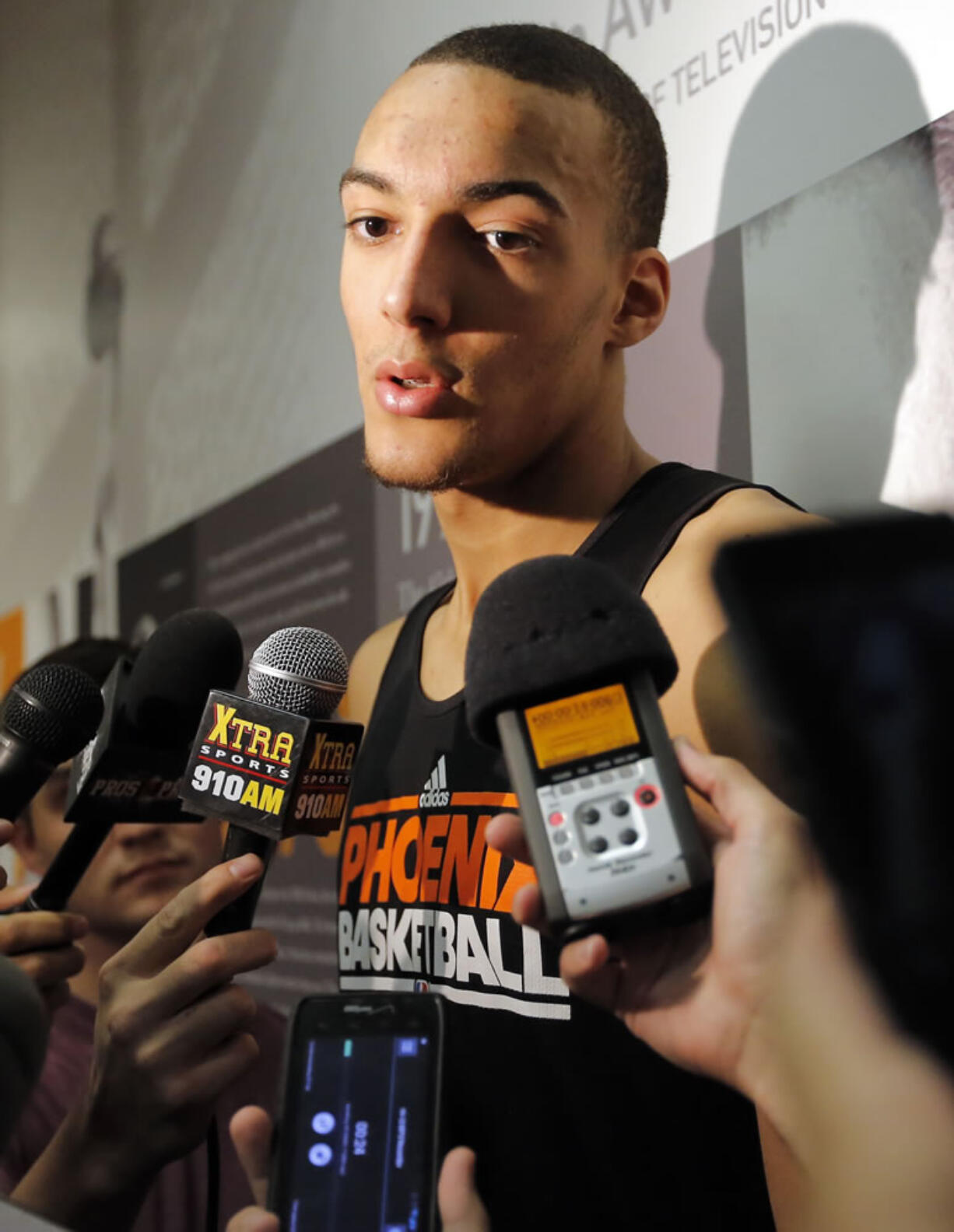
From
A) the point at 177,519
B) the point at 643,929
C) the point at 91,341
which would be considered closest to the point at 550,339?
the point at 643,929

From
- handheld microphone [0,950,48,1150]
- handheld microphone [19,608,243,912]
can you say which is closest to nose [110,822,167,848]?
handheld microphone [19,608,243,912]

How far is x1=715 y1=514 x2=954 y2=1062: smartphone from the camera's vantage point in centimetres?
72

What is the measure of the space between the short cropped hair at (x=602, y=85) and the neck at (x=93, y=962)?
719 millimetres

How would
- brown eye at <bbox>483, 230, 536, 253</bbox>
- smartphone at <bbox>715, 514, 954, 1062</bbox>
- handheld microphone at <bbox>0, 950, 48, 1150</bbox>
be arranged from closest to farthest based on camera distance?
handheld microphone at <bbox>0, 950, 48, 1150</bbox> < smartphone at <bbox>715, 514, 954, 1062</bbox> < brown eye at <bbox>483, 230, 536, 253</bbox>

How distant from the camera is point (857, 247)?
0.90 m

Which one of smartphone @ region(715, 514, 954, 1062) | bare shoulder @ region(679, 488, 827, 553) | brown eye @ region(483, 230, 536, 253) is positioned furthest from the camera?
brown eye @ region(483, 230, 536, 253)

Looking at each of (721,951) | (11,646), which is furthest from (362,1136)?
(11,646)

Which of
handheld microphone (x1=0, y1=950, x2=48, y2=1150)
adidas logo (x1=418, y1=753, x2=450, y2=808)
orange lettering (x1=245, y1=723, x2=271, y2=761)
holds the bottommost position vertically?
handheld microphone (x1=0, y1=950, x2=48, y2=1150)

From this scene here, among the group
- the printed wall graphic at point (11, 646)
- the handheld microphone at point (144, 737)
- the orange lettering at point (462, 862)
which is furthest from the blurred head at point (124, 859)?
the printed wall graphic at point (11, 646)

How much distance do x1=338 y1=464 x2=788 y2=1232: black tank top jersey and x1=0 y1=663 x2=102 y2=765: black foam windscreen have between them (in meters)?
0.27

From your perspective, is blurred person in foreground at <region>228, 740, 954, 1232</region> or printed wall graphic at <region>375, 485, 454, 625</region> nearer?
blurred person in foreground at <region>228, 740, 954, 1232</region>

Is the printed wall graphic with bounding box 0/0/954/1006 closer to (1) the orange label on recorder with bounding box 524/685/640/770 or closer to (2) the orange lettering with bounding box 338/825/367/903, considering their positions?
(2) the orange lettering with bounding box 338/825/367/903

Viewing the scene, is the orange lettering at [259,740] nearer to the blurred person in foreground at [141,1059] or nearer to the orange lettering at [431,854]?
the blurred person in foreground at [141,1059]

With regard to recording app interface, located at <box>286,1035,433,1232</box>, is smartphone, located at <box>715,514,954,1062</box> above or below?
above
